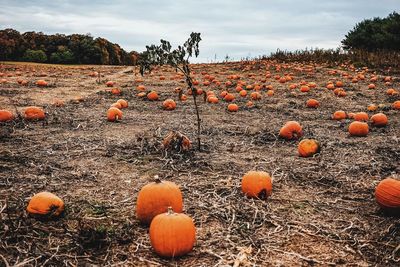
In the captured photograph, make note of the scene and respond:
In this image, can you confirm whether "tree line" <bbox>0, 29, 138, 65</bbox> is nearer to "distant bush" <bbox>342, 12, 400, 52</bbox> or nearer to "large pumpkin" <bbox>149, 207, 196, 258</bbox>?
"distant bush" <bbox>342, 12, 400, 52</bbox>

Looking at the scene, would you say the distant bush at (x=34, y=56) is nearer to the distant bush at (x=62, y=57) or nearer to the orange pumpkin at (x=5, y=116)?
the distant bush at (x=62, y=57)

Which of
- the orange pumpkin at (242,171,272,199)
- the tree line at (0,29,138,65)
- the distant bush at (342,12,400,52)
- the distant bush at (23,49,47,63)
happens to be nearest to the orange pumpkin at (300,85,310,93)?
the orange pumpkin at (242,171,272,199)

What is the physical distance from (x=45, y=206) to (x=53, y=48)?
3381 centimetres

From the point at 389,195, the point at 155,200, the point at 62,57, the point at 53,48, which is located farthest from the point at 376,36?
the point at 155,200

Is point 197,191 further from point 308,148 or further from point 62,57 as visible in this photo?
point 62,57

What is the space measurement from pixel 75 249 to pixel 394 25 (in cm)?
3137

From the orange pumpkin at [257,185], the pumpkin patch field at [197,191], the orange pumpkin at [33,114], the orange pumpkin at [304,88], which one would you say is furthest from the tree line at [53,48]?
the orange pumpkin at [257,185]

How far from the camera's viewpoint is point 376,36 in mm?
29312

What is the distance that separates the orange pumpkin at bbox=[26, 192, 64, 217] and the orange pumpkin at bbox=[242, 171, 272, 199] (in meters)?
1.85

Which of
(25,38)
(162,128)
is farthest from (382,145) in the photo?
(25,38)

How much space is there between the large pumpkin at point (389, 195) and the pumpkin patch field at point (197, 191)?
0.01m

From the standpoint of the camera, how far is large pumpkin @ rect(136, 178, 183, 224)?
324 cm

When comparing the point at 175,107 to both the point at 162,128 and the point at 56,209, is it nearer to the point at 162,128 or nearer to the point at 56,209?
the point at 162,128

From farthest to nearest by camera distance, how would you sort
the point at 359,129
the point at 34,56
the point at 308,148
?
the point at 34,56 → the point at 359,129 → the point at 308,148
